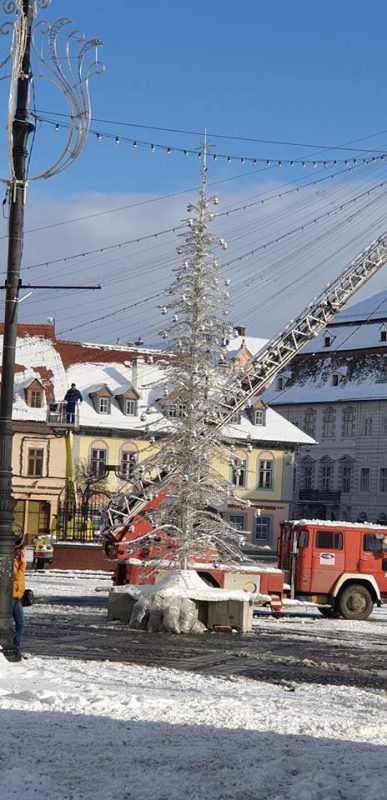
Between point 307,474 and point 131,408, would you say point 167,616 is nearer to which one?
point 131,408

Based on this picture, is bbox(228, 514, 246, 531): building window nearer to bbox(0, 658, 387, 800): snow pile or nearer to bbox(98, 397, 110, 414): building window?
bbox(98, 397, 110, 414): building window

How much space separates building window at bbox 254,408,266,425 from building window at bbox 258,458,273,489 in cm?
238

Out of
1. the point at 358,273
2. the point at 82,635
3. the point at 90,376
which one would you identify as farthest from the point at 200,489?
the point at 90,376

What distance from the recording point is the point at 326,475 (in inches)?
3494

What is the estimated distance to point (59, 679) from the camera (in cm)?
1448

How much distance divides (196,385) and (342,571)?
229 inches

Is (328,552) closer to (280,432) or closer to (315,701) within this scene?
(315,701)

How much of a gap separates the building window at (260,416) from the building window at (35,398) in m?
14.3

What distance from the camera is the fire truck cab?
30547 mm

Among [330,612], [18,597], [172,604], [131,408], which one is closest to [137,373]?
[131,408]

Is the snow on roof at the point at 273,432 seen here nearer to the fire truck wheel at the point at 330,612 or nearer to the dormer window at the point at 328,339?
the dormer window at the point at 328,339

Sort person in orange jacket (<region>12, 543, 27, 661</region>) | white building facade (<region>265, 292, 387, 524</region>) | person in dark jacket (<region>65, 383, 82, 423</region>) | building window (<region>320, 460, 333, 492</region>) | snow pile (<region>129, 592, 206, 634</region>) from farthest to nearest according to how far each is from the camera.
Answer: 1. building window (<region>320, 460, 333, 492</region>)
2. white building facade (<region>265, 292, 387, 524</region>)
3. person in dark jacket (<region>65, 383, 82, 423</region>)
4. snow pile (<region>129, 592, 206, 634</region>)
5. person in orange jacket (<region>12, 543, 27, 661</region>)

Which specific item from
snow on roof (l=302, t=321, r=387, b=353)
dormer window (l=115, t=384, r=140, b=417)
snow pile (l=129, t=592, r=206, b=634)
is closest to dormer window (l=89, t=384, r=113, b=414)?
dormer window (l=115, t=384, r=140, b=417)

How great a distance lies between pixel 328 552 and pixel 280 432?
44328 millimetres
